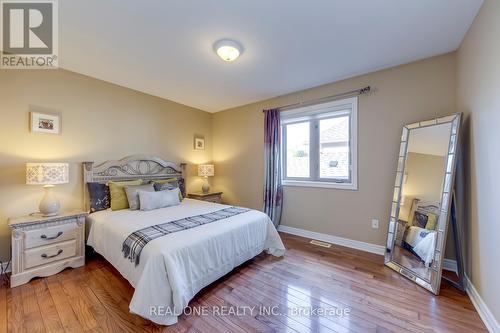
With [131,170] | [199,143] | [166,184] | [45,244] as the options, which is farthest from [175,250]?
[199,143]

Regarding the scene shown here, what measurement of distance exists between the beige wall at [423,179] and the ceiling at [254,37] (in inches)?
47.4

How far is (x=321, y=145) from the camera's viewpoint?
3.36 metres

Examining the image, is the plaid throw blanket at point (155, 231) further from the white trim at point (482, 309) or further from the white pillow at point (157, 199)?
the white trim at point (482, 309)

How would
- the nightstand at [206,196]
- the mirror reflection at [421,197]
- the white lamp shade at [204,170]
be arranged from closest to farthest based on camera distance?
the mirror reflection at [421,197] < the nightstand at [206,196] < the white lamp shade at [204,170]

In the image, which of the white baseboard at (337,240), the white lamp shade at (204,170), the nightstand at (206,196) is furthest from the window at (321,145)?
the white lamp shade at (204,170)

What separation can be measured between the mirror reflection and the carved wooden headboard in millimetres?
3468

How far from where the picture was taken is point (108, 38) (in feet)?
6.82

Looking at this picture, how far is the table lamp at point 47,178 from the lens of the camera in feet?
7.25

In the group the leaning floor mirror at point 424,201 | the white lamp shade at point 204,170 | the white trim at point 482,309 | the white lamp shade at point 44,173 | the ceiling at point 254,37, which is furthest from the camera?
the white lamp shade at point 204,170

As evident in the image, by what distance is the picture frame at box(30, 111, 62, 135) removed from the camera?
2.47m

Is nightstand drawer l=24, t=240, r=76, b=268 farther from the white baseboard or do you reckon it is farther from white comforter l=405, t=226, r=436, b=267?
white comforter l=405, t=226, r=436, b=267

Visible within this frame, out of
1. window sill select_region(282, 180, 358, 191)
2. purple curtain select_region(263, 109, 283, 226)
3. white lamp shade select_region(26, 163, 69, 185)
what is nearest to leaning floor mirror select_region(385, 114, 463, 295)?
window sill select_region(282, 180, 358, 191)

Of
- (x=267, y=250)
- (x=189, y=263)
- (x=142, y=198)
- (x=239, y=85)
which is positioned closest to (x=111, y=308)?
(x=189, y=263)

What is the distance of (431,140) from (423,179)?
43cm
